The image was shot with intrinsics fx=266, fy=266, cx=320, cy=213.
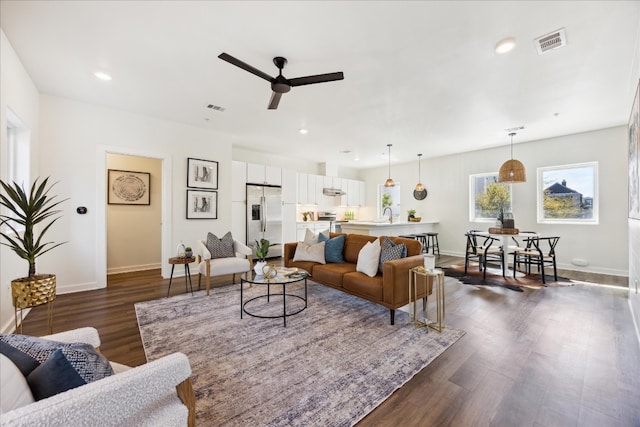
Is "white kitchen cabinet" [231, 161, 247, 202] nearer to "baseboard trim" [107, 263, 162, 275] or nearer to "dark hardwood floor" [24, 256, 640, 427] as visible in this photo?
"baseboard trim" [107, 263, 162, 275]

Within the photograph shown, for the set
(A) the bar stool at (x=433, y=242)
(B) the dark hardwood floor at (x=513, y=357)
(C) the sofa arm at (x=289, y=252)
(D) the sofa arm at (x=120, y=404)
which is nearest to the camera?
(D) the sofa arm at (x=120, y=404)

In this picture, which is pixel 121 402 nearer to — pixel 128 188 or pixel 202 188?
pixel 202 188

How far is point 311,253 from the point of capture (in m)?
4.08

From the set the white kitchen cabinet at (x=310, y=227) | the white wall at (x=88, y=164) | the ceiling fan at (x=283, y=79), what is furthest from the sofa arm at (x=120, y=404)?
the white kitchen cabinet at (x=310, y=227)

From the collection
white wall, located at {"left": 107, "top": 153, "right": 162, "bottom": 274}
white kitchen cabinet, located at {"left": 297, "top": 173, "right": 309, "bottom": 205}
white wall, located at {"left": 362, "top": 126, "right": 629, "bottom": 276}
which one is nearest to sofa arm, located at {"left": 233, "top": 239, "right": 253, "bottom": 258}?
white wall, located at {"left": 107, "top": 153, "right": 162, "bottom": 274}

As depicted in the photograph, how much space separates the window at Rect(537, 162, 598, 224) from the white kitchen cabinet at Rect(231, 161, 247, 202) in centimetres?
663

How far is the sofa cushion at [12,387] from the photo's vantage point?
0.78 meters

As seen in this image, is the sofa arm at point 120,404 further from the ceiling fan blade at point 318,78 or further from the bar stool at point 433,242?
the bar stool at point 433,242

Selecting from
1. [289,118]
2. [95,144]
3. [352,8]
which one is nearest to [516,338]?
[352,8]

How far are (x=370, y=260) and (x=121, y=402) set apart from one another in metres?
2.70

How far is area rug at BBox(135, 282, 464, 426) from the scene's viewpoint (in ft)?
5.46

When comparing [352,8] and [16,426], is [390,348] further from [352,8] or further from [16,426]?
[352,8]

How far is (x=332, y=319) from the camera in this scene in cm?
296

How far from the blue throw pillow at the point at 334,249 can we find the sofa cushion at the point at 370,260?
627mm
